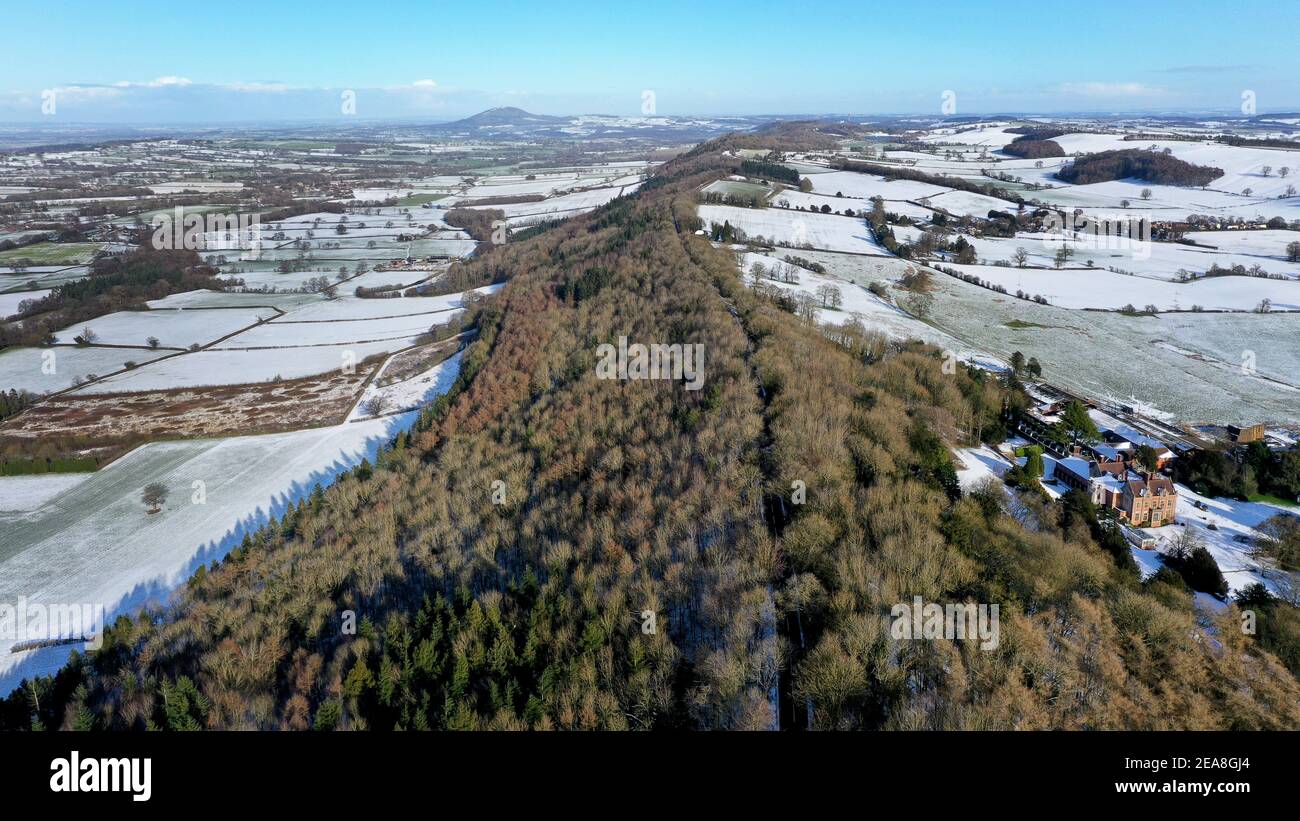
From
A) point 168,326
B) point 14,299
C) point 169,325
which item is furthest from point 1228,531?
point 14,299

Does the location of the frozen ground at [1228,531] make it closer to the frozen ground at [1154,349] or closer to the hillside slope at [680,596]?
the hillside slope at [680,596]

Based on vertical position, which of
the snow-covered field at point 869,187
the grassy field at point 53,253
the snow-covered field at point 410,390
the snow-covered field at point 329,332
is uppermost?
the snow-covered field at point 869,187

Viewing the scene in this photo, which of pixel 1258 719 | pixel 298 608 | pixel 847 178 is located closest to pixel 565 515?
pixel 298 608
